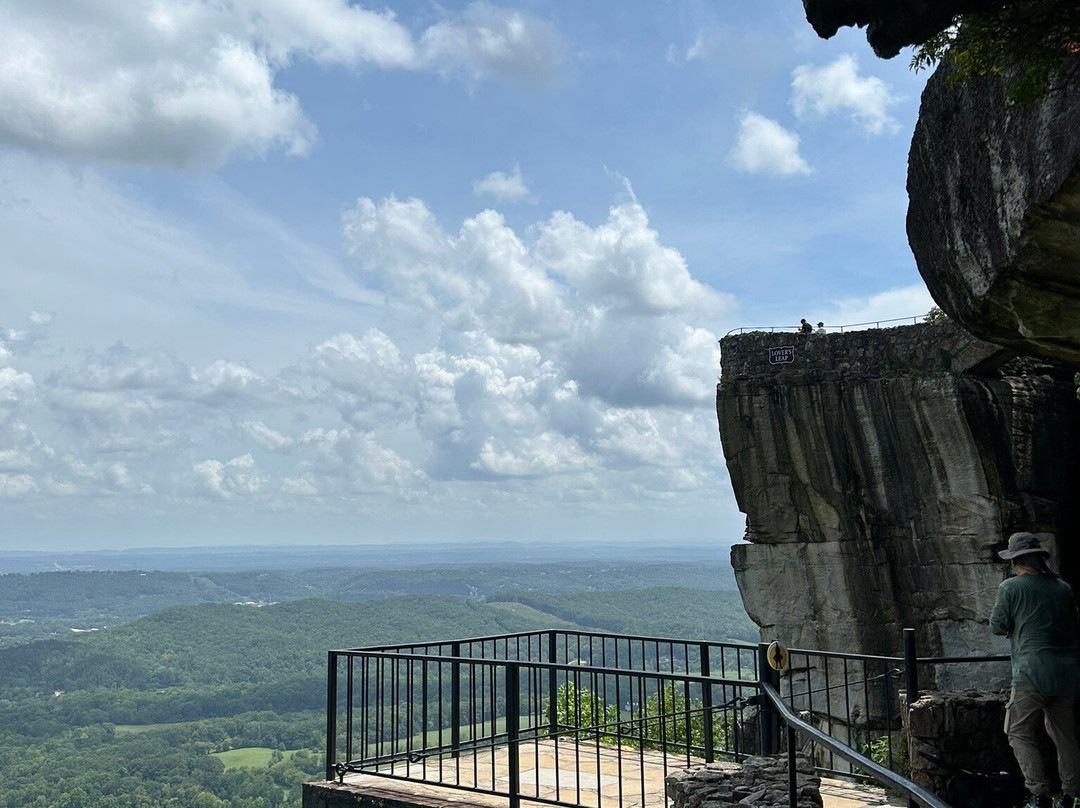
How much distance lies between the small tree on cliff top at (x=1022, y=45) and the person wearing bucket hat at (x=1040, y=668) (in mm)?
3465

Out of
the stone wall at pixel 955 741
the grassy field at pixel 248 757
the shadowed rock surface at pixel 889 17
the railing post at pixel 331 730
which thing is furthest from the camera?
the grassy field at pixel 248 757

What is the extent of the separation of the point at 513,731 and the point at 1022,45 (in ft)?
22.1

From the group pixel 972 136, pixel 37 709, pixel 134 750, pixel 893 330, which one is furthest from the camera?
pixel 37 709

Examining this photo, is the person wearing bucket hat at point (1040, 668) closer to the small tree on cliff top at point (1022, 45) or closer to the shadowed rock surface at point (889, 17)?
the small tree on cliff top at point (1022, 45)

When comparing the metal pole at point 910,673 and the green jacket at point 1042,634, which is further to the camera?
the metal pole at point 910,673

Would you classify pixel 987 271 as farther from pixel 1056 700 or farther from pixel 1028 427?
pixel 1028 427

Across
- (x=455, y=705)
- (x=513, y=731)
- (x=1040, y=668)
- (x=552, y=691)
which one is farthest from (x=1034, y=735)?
(x=455, y=705)

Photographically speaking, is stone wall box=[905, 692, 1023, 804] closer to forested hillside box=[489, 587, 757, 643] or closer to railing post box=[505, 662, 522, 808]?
railing post box=[505, 662, 522, 808]

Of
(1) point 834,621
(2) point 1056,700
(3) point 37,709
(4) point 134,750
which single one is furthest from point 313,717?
(2) point 1056,700

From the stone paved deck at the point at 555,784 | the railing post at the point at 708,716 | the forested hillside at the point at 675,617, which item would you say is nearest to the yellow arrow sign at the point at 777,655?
the railing post at the point at 708,716

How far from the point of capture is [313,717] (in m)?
137

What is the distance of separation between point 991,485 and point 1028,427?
146cm

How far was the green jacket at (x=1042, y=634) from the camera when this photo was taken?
22.5 feet

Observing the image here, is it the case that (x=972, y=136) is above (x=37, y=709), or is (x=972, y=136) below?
above
